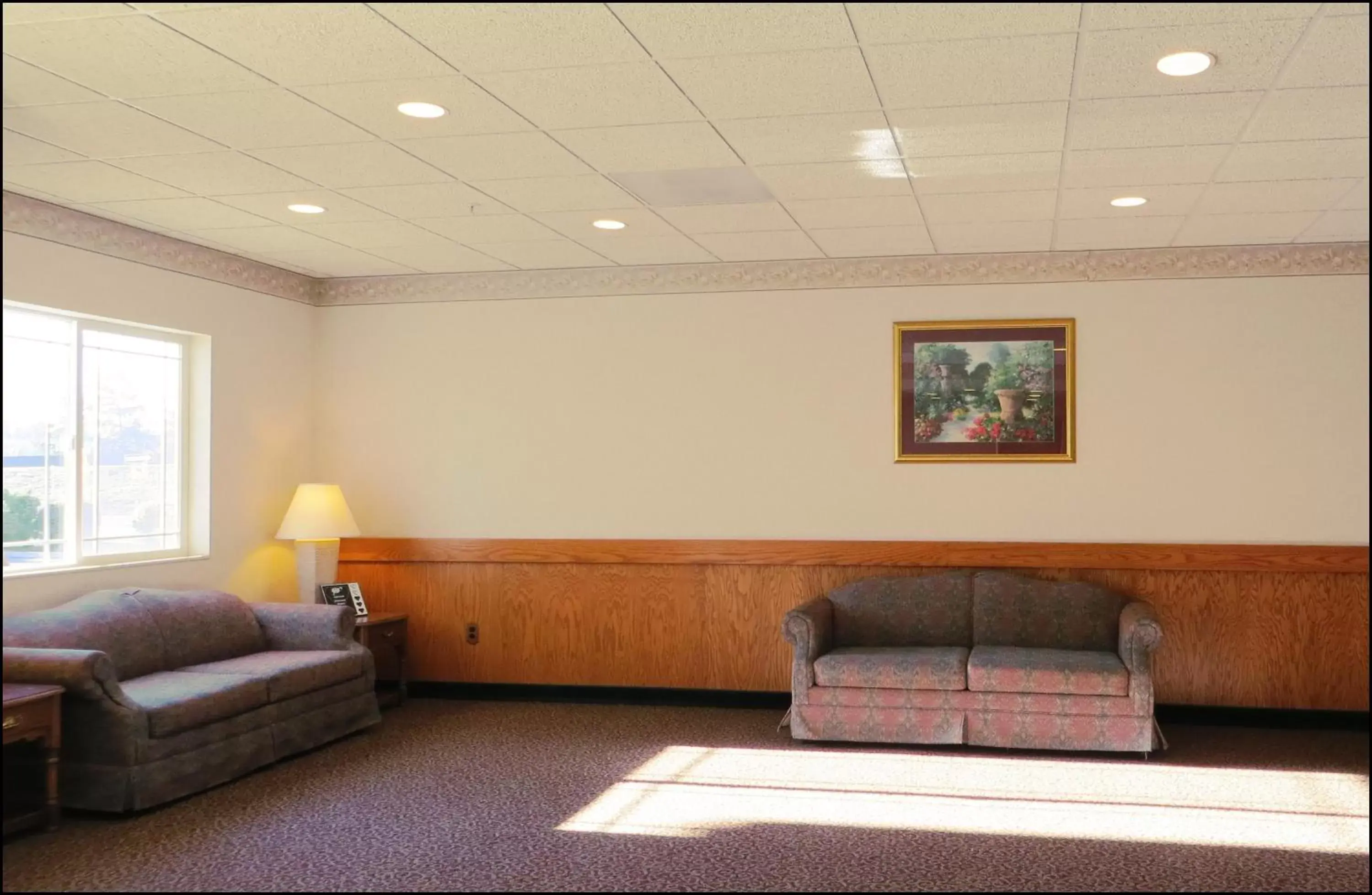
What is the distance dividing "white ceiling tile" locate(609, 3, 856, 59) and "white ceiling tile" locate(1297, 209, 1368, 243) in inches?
139

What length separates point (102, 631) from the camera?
18.5ft

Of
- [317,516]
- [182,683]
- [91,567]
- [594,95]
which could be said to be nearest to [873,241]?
[594,95]

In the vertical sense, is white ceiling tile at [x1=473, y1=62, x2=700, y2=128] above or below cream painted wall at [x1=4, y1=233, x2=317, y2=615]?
above

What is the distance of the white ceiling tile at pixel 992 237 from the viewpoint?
626cm

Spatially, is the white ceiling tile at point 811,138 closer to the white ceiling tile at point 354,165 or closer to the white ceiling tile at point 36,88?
the white ceiling tile at point 354,165

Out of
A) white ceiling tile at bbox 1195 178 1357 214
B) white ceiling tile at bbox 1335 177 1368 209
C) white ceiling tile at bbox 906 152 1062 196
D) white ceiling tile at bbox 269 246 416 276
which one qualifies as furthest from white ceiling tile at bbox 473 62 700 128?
white ceiling tile at bbox 1335 177 1368 209

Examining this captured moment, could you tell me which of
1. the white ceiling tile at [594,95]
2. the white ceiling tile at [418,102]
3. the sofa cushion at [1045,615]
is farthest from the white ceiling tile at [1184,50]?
the sofa cushion at [1045,615]

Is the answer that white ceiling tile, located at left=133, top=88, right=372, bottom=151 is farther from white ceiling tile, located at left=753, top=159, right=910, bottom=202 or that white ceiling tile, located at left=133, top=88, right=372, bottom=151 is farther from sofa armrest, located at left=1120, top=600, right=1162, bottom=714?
sofa armrest, located at left=1120, top=600, right=1162, bottom=714

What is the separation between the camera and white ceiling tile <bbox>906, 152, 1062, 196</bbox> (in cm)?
494

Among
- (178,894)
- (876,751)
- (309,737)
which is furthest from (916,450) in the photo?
(178,894)

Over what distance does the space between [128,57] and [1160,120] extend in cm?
343

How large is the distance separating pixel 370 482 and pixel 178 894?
4116mm

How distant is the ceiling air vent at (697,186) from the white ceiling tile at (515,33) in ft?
4.52

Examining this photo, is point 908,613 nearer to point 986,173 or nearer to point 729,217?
point 729,217
